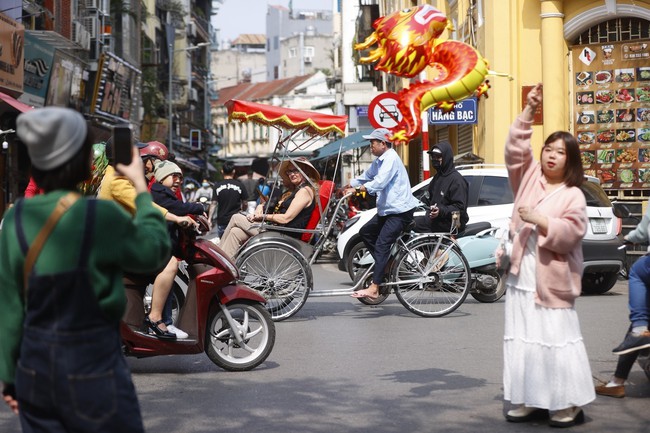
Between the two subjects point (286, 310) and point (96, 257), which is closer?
point (96, 257)

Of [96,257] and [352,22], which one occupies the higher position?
[352,22]

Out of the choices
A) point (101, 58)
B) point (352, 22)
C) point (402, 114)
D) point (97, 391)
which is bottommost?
point (97, 391)

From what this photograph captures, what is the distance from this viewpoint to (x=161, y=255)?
3.86 metres

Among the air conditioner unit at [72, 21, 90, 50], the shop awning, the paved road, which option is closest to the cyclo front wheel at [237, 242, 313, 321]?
the paved road

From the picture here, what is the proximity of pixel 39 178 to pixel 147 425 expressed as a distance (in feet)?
10.9

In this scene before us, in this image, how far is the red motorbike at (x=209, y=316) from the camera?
8.49 m

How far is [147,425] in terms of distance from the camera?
22.3 ft

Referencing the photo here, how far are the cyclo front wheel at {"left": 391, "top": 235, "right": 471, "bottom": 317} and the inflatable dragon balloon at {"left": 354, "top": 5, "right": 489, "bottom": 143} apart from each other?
306 cm

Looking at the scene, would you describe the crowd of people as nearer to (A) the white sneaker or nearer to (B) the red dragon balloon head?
(A) the white sneaker

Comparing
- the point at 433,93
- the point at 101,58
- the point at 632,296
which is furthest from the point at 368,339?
the point at 101,58

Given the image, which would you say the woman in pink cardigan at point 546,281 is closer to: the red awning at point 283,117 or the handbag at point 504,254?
the handbag at point 504,254

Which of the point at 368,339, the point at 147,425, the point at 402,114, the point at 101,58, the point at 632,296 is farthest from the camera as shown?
the point at 101,58

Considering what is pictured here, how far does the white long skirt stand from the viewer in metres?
6.48

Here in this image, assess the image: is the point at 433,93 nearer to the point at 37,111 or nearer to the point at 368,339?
the point at 368,339
